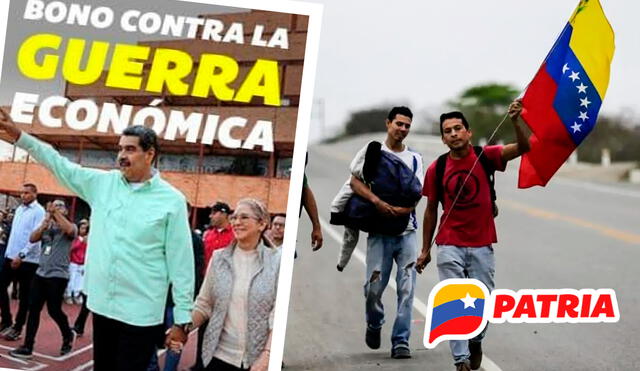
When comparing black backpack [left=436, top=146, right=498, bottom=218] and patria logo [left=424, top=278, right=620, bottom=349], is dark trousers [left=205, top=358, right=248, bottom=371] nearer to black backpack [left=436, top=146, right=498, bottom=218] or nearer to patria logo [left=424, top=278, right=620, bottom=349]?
patria logo [left=424, top=278, right=620, bottom=349]

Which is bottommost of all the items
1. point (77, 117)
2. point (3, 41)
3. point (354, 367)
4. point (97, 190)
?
point (354, 367)

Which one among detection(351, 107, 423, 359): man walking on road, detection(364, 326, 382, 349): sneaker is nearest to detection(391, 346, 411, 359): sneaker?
detection(351, 107, 423, 359): man walking on road

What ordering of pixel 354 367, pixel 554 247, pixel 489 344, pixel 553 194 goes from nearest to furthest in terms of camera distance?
pixel 354 367, pixel 489 344, pixel 554 247, pixel 553 194

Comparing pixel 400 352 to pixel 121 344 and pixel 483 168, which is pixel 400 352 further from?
pixel 121 344

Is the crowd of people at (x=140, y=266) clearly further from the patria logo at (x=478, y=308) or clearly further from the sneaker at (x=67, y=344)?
the patria logo at (x=478, y=308)

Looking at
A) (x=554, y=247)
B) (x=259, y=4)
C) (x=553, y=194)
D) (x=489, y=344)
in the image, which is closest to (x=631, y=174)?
(x=553, y=194)

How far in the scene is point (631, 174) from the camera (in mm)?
20609

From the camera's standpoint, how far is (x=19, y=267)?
5.16m

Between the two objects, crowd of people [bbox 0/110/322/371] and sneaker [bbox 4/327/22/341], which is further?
sneaker [bbox 4/327/22/341]

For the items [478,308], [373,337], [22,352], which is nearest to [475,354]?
[478,308]

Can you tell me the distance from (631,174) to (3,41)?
17.8 meters

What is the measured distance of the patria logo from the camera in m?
5.25

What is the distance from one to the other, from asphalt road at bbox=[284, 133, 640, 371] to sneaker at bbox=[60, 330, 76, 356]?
1.40m

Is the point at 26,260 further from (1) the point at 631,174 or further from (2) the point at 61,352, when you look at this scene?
(1) the point at 631,174
